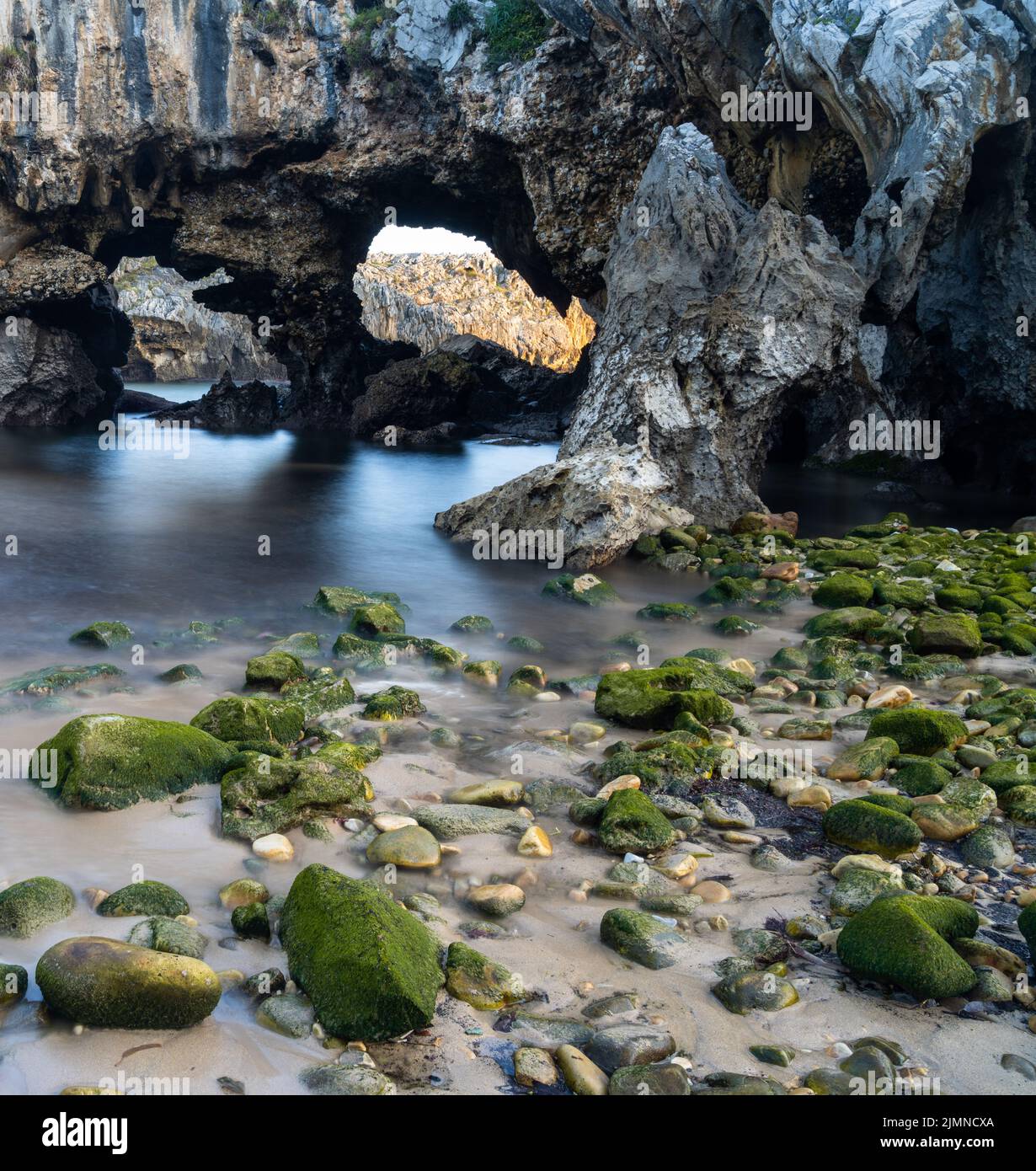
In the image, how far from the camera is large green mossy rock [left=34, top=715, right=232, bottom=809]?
5574mm

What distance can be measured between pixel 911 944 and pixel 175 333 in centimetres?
7694

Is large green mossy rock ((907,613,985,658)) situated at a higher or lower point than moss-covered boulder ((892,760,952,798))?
higher

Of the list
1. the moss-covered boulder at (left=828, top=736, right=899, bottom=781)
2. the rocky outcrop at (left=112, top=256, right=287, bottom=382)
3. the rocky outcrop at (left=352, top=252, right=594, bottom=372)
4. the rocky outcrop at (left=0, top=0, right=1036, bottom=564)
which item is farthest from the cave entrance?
the moss-covered boulder at (left=828, top=736, right=899, bottom=781)

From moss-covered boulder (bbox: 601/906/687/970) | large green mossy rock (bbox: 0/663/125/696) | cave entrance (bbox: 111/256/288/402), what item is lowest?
moss-covered boulder (bbox: 601/906/687/970)

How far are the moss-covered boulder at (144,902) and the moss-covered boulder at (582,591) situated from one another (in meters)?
7.34

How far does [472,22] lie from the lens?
79.3 feet

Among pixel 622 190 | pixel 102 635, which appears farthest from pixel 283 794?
pixel 622 190

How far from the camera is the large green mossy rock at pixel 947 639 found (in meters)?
8.96

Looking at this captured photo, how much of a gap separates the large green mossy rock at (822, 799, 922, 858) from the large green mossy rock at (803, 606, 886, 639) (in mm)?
4373

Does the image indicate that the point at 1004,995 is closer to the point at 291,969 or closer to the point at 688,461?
the point at 291,969

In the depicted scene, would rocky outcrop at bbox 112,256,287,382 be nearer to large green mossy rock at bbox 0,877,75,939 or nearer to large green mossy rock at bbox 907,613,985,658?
large green mossy rock at bbox 907,613,985,658

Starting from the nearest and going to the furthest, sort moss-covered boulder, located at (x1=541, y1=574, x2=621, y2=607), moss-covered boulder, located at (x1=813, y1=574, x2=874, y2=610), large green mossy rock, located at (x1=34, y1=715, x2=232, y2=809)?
large green mossy rock, located at (x1=34, y1=715, x2=232, y2=809)
moss-covered boulder, located at (x1=813, y1=574, x2=874, y2=610)
moss-covered boulder, located at (x1=541, y1=574, x2=621, y2=607)

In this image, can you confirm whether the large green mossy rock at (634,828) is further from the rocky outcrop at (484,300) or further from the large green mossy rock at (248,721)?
the rocky outcrop at (484,300)

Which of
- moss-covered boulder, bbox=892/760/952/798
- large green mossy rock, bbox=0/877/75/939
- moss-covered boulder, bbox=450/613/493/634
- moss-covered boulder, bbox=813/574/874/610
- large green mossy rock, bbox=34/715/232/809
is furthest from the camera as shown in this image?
moss-covered boulder, bbox=813/574/874/610
